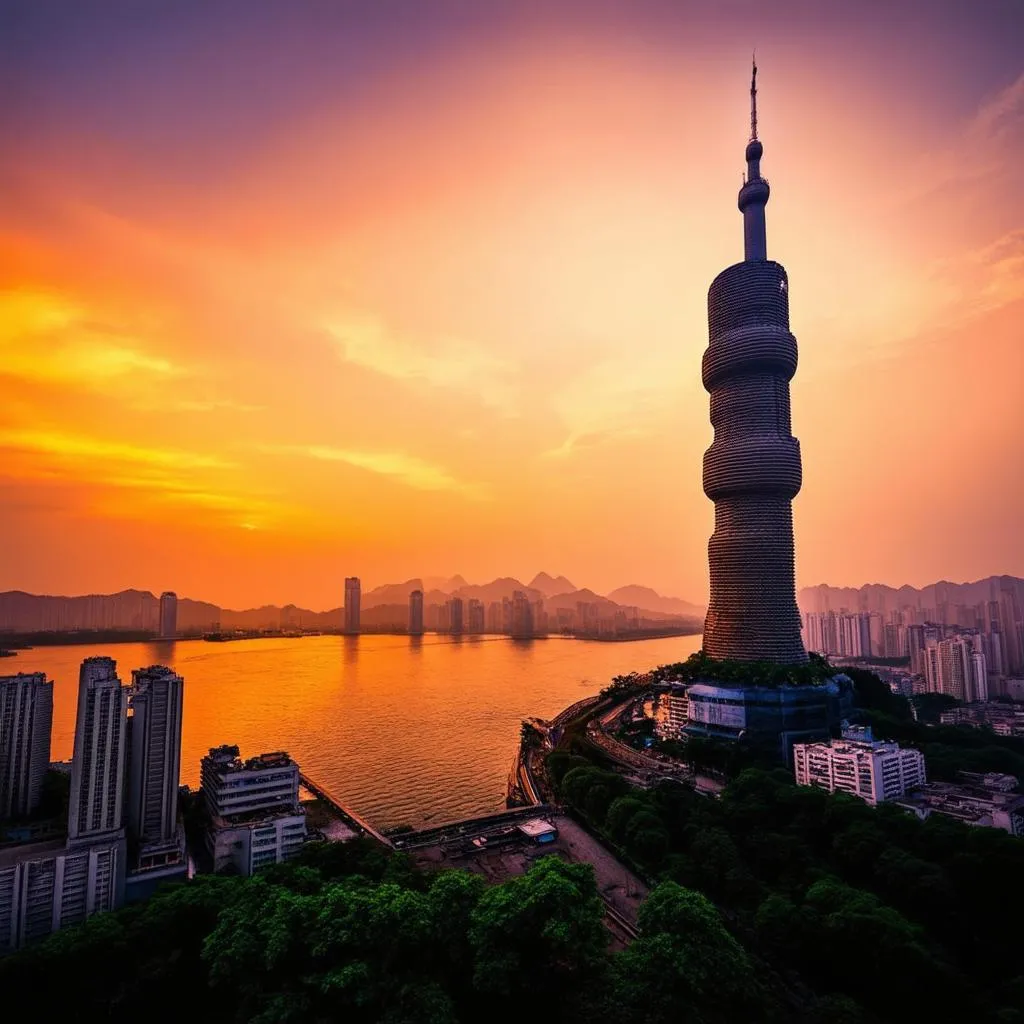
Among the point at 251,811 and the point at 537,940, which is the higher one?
the point at 537,940

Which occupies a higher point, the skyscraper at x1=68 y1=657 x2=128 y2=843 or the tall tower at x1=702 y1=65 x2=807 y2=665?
the tall tower at x1=702 y1=65 x2=807 y2=665

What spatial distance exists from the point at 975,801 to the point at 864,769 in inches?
104

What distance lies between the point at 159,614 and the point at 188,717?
51210 mm

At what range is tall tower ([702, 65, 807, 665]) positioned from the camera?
26.8m

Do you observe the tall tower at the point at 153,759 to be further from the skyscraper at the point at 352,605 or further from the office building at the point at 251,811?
the skyscraper at the point at 352,605

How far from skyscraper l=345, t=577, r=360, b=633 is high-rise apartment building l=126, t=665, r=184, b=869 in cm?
8186

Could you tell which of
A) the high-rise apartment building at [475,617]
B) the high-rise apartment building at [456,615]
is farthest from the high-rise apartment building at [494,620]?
the high-rise apartment building at [456,615]

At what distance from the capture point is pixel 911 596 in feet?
229

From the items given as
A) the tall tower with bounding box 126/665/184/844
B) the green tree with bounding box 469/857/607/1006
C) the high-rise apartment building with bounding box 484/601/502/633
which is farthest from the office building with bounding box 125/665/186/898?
the high-rise apartment building with bounding box 484/601/502/633

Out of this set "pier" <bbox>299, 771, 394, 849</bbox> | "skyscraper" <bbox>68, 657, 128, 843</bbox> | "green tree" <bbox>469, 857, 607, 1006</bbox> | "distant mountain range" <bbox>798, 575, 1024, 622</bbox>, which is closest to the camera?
"green tree" <bbox>469, 857, 607, 1006</bbox>

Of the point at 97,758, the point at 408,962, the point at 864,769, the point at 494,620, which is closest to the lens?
the point at 408,962

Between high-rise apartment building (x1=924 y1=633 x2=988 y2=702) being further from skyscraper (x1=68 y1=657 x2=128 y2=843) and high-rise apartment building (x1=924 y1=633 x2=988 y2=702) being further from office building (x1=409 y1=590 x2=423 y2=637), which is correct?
office building (x1=409 y1=590 x2=423 y2=637)

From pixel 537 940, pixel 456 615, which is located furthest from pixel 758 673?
pixel 456 615

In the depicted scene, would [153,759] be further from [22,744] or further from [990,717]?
[990,717]
